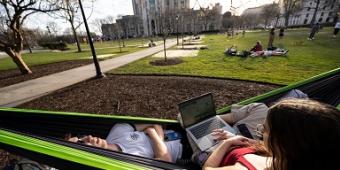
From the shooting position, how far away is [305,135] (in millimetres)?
824

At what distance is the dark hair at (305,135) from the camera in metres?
0.81

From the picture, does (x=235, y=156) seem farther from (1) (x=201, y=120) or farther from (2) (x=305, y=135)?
(1) (x=201, y=120)

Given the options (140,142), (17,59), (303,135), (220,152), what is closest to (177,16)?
(17,59)

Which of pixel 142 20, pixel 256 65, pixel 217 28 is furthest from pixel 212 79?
pixel 142 20

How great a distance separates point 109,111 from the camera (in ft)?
14.0

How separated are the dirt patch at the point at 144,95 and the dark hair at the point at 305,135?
9.54ft

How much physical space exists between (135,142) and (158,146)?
0.70ft

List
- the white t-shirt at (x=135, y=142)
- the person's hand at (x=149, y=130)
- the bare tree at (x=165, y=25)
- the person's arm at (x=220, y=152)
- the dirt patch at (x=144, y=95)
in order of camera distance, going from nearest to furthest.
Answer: the person's arm at (x=220, y=152) → the white t-shirt at (x=135, y=142) → the person's hand at (x=149, y=130) → the dirt patch at (x=144, y=95) → the bare tree at (x=165, y=25)

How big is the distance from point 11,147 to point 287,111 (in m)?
1.66

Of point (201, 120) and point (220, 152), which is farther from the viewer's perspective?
point (201, 120)

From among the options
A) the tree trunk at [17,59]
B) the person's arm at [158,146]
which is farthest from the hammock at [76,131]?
the tree trunk at [17,59]

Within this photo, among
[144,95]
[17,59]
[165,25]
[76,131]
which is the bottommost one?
[144,95]

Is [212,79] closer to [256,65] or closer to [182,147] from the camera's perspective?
[256,65]

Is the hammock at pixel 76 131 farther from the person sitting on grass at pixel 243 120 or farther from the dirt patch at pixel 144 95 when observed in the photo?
the dirt patch at pixel 144 95
